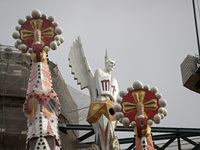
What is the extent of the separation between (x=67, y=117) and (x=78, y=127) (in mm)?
1602

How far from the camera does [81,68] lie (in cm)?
1625

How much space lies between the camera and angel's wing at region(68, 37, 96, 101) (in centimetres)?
1575

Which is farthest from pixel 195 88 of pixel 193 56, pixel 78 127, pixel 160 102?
pixel 160 102

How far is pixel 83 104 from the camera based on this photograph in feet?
71.6

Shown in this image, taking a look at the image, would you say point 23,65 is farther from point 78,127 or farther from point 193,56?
point 193,56

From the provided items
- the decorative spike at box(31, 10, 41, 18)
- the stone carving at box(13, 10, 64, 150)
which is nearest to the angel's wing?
the stone carving at box(13, 10, 64, 150)

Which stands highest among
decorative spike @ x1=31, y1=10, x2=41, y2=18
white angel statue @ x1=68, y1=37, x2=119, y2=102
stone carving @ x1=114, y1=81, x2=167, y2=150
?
decorative spike @ x1=31, y1=10, x2=41, y2=18

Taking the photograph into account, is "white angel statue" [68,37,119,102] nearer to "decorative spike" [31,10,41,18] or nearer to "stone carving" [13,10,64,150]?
"stone carving" [13,10,64,150]

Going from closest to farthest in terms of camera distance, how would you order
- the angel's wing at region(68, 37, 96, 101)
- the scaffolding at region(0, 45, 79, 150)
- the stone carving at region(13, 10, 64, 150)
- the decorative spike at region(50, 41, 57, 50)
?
the stone carving at region(13, 10, 64, 150) < the decorative spike at region(50, 41, 57, 50) < the angel's wing at region(68, 37, 96, 101) < the scaffolding at region(0, 45, 79, 150)

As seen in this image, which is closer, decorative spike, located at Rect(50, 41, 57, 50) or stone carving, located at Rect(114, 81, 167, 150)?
stone carving, located at Rect(114, 81, 167, 150)

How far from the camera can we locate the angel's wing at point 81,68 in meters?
15.8

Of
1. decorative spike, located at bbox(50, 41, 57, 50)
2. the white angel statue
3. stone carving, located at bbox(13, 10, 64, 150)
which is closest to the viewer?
stone carving, located at bbox(13, 10, 64, 150)

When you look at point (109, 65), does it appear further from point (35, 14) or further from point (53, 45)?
point (35, 14)

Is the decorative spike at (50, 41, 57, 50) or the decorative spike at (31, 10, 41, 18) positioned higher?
the decorative spike at (31, 10, 41, 18)
